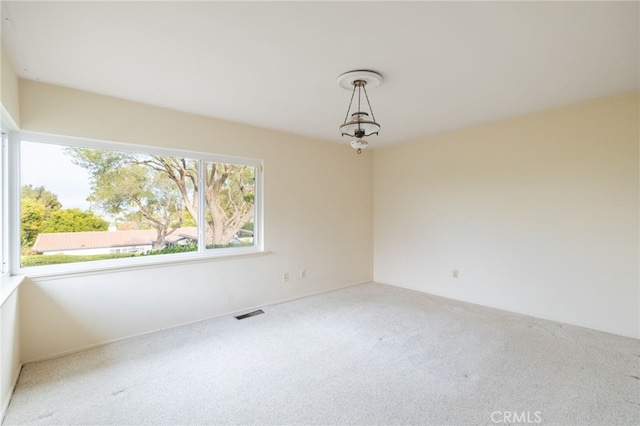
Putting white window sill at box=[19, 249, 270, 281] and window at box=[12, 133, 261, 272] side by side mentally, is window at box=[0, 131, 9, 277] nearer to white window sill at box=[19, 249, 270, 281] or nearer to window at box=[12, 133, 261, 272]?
window at box=[12, 133, 261, 272]

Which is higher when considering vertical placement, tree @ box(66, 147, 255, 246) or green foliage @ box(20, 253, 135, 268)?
tree @ box(66, 147, 255, 246)

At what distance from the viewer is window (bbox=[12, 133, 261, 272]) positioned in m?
2.50

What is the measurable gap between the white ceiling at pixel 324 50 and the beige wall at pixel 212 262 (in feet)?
0.87

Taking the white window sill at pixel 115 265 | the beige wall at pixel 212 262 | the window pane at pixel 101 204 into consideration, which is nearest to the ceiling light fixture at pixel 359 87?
the beige wall at pixel 212 262

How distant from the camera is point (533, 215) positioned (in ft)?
11.2

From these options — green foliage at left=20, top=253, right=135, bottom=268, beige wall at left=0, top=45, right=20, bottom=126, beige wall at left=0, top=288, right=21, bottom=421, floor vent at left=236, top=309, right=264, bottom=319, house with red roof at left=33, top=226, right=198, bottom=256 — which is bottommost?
floor vent at left=236, top=309, right=264, bottom=319

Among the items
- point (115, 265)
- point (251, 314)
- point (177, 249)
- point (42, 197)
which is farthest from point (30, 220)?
point (251, 314)

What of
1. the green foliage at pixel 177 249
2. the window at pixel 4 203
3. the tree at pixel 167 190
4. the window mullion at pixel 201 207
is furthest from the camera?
the window mullion at pixel 201 207

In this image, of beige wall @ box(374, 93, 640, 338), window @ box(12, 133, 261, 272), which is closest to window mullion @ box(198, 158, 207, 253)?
window @ box(12, 133, 261, 272)

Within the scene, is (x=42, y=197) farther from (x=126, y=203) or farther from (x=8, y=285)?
(x=8, y=285)

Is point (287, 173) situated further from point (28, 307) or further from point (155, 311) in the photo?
point (28, 307)

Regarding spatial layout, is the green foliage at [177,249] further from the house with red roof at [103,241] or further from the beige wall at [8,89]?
the beige wall at [8,89]

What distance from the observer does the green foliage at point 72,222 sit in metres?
2.54

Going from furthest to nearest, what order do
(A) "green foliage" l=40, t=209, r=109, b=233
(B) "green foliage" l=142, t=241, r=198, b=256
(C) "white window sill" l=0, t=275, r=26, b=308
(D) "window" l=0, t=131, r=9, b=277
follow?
(B) "green foliage" l=142, t=241, r=198, b=256 < (A) "green foliage" l=40, t=209, r=109, b=233 < (D) "window" l=0, t=131, r=9, b=277 < (C) "white window sill" l=0, t=275, r=26, b=308
